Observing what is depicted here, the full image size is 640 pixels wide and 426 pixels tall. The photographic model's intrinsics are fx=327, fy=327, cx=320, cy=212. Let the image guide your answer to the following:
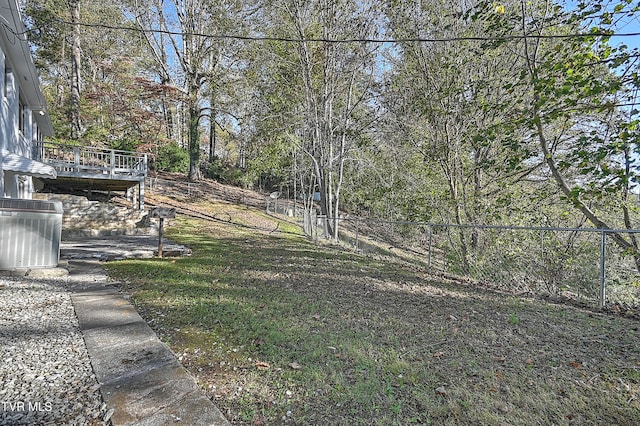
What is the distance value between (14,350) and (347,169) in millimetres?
13524

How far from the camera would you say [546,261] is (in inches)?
246

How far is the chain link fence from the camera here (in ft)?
15.5

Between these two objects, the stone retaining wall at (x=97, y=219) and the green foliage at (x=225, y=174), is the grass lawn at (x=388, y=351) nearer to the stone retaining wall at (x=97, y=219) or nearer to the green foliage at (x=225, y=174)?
Answer: the stone retaining wall at (x=97, y=219)

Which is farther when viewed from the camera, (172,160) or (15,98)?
(172,160)

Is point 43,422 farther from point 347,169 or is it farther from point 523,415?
point 347,169

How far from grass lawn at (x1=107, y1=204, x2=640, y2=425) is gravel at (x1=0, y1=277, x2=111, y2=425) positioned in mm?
658

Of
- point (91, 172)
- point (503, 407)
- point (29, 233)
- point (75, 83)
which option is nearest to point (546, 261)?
point (503, 407)

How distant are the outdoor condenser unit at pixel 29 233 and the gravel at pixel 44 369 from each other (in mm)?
1426

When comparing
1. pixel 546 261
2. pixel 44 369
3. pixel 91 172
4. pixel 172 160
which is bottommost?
pixel 44 369

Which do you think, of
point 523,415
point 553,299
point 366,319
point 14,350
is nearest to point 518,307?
point 553,299

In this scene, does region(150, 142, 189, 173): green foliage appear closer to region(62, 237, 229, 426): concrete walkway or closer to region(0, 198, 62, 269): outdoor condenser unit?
region(0, 198, 62, 269): outdoor condenser unit

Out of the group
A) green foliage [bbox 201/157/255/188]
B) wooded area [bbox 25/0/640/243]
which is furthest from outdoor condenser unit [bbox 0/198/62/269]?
green foliage [bbox 201/157/255/188]

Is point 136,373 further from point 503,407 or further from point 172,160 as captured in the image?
point 172,160

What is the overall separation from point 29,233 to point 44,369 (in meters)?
3.74
